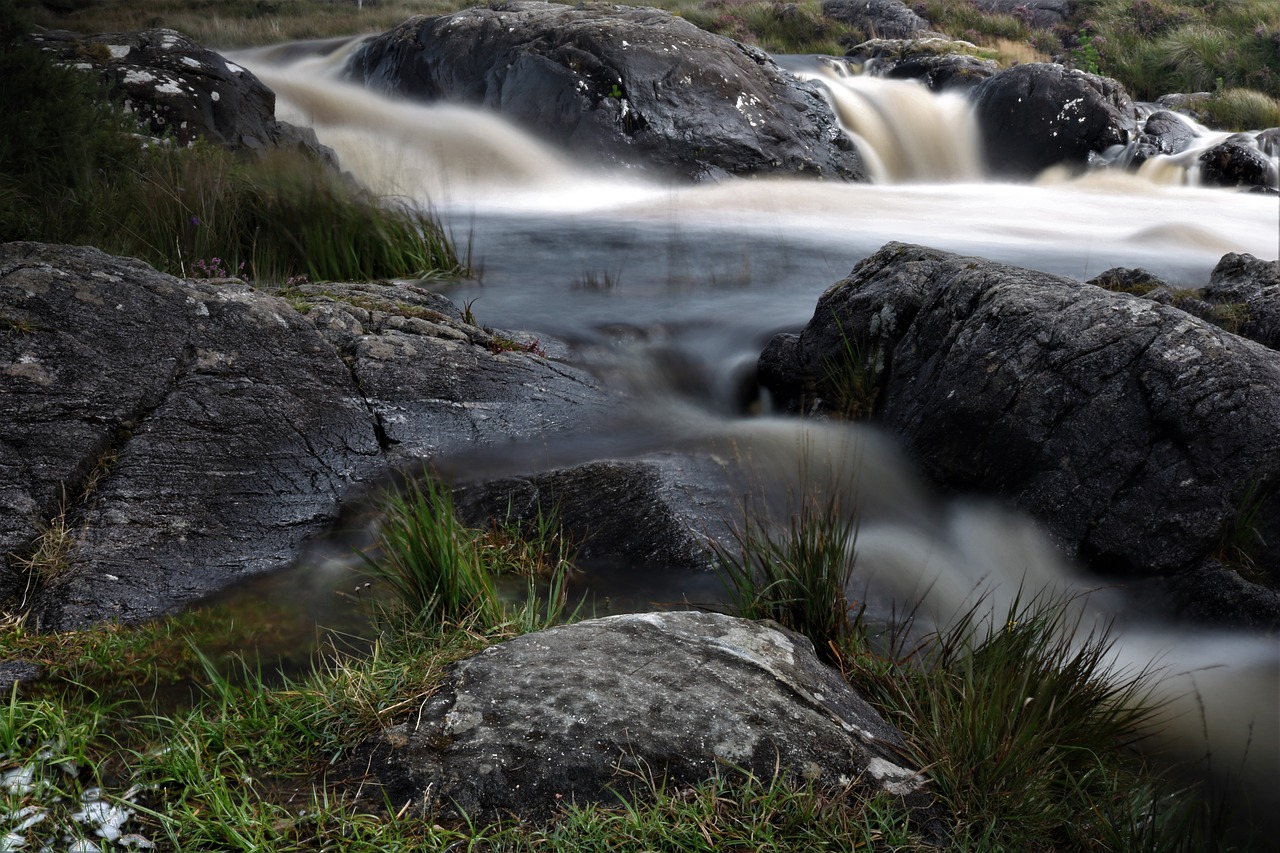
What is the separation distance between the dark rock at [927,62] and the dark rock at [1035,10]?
28.0 ft

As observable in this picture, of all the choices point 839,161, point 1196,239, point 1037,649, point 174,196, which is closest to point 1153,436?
point 1037,649

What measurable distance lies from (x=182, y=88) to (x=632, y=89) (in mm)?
6094

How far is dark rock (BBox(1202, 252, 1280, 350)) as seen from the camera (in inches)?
206

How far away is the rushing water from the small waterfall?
0.05m

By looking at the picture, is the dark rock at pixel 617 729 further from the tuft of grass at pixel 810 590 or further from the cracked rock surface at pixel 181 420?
the cracked rock surface at pixel 181 420

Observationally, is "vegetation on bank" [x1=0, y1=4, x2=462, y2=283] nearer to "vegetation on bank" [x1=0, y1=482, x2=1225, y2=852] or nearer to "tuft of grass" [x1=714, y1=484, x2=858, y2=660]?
"vegetation on bank" [x1=0, y1=482, x2=1225, y2=852]

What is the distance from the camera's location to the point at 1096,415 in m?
4.09

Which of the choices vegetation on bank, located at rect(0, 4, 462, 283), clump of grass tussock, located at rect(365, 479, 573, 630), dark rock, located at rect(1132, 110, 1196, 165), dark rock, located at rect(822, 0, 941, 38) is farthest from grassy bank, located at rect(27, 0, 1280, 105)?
clump of grass tussock, located at rect(365, 479, 573, 630)

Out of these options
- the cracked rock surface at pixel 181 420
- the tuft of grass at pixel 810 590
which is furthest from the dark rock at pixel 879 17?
the tuft of grass at pixel 810 590

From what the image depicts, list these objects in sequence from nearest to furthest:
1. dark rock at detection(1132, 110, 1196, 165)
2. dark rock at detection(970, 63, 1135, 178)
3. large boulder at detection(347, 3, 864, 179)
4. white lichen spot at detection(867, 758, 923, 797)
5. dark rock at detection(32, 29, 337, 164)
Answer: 1. white lichen spot at detection(867, 758, 923, 797)
2. dark rock at detection(32, 29, 337, 164)
3. large boulder at detection(347, 3, 864, 179)
4. dark rock at detection(1132, 110, 1196, 165)
5. dark rock at detection(970, 63, 1135, 178)

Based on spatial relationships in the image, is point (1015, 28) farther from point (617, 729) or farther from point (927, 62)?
point (617, 729)

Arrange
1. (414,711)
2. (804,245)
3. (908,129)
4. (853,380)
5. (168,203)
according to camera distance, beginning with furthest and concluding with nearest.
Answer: (908,129) → (804,245) → (168,203) → (853,380) → (414,711)

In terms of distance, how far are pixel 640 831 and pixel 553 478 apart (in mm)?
2420

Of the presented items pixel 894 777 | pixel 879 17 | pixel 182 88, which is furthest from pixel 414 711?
pixel 879 17
